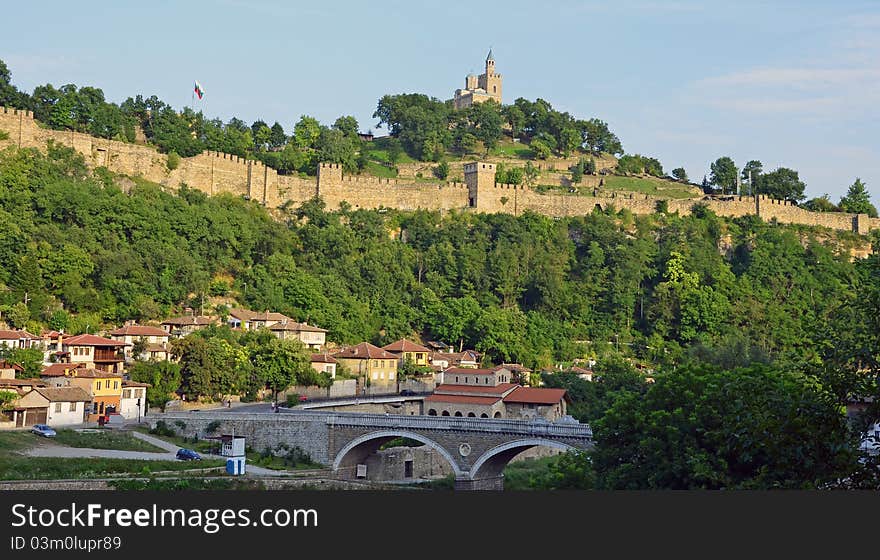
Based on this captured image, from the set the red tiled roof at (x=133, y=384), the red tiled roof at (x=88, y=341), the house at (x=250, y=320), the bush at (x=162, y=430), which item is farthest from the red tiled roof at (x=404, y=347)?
the bush at (x=162, y=430)

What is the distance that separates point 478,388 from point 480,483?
40.9 feet

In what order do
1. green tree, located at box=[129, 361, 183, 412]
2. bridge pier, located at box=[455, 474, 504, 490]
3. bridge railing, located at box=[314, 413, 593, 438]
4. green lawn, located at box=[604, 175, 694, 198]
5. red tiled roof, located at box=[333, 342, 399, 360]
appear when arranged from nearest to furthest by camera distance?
bridge railing, located at box=[314, 413, 593, 438] < bridge pier, located at box=[455, 474, 504, 490] < green tree, located at box=[129, 361, 183, 412] < red tiled roof, located at box=[333, 342, 399, 360] < green lawn, located at box=[604, 175, 694, 198]

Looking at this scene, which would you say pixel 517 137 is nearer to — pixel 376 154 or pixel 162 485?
pixel 376 154

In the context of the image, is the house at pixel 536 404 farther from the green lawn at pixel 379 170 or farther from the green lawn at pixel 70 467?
the green lawn at pixel 379 170

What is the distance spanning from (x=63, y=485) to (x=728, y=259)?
50.7 meters

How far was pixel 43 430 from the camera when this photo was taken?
35.5 meters

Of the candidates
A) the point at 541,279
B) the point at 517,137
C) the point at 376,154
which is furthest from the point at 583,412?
the point at 517,137

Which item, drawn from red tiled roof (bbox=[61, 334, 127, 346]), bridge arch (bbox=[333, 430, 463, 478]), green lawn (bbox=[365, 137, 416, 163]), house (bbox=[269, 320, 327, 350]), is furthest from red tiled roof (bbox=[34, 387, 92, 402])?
green lawn (bbox=[365, 137, 416, 163])

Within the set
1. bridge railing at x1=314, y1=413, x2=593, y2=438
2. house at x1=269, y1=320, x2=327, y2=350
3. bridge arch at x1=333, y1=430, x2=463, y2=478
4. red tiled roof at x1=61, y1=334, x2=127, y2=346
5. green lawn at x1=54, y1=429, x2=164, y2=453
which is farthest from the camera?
house at x1=269, y1=320, x2=327, y2=350

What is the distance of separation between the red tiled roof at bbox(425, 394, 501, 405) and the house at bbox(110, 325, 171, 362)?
11.2 m

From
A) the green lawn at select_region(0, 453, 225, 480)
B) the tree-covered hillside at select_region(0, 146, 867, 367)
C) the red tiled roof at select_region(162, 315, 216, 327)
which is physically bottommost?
the green lawn at select_region(0, 453, 225, 480)

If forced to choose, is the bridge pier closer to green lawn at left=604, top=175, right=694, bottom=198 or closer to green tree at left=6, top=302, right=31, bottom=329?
green tree at left=6, top=302, right=31, bottom=329

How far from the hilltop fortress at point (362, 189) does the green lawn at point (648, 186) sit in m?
2.02

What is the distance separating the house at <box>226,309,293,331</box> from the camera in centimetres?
5047
